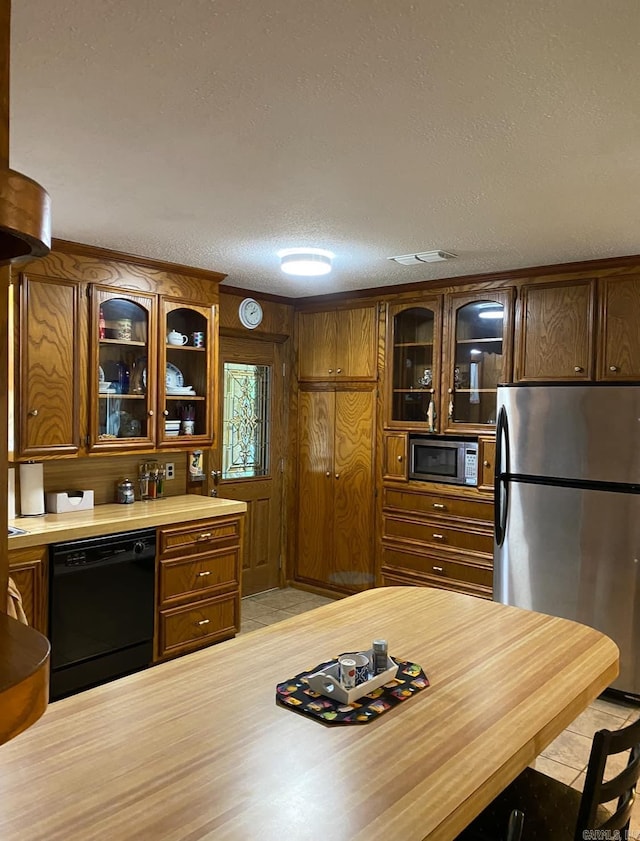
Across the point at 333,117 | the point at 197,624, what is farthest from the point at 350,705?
the point at 197,624

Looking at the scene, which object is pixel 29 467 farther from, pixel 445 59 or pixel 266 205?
pixel 445 59

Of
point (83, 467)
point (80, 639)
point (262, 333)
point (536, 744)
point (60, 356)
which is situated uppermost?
point (262, 333)

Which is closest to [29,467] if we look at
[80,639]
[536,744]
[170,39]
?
[80,639]

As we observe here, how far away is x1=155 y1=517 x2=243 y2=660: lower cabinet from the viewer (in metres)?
3.80

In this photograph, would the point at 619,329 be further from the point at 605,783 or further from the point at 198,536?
the point at 605,783

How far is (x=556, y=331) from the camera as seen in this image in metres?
3.93

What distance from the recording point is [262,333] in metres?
5.18

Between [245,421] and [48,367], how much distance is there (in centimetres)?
191

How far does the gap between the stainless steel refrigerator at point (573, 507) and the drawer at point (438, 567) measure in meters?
0.39

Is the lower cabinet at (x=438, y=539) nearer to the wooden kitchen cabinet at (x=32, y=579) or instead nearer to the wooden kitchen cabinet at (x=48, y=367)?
the wooden kitchen cabinet at (x=48, y=367)

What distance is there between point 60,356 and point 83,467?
74cm

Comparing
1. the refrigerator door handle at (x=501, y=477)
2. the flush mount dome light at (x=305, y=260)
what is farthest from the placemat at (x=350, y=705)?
the flush mount dome light at (x=305, y=260)

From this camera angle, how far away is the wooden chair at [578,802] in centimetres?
141

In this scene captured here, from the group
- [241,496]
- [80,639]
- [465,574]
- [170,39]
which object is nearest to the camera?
[170,39]
